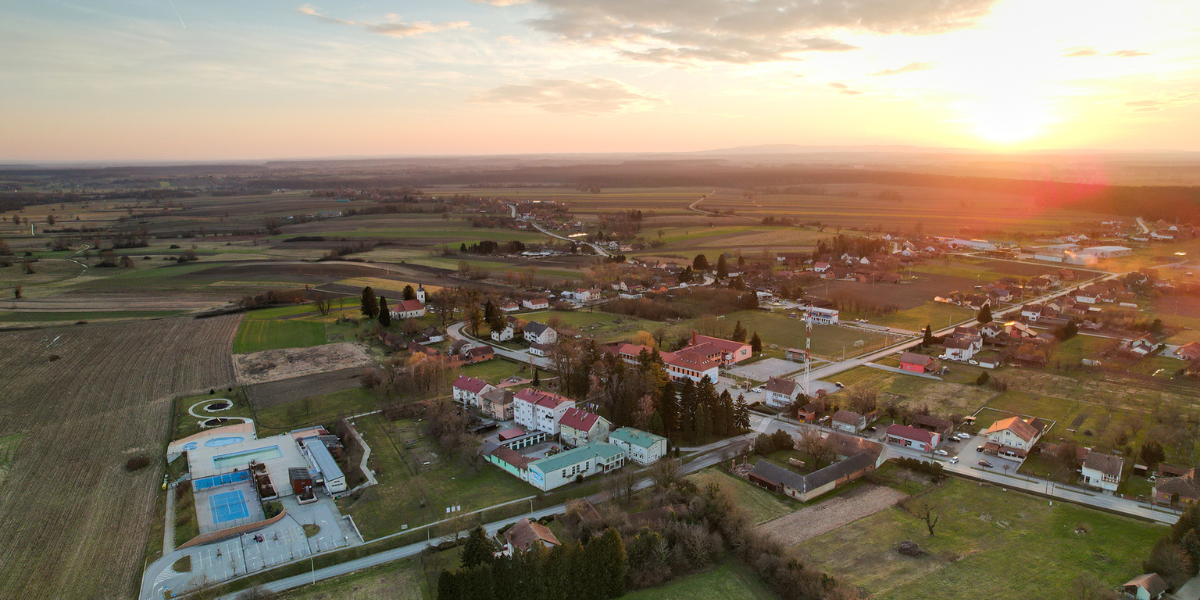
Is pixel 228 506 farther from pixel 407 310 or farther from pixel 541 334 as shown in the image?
pixel 407 310

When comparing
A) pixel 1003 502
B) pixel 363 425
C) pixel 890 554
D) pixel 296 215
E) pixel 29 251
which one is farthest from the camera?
pixel 296 215

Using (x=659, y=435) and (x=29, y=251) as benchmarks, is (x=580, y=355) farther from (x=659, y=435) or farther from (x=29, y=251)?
(x=29, y=251)

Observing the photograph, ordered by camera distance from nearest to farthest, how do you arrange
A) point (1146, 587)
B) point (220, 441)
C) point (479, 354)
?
point (1146, 587) → point (220, 441) → point (479, 354)

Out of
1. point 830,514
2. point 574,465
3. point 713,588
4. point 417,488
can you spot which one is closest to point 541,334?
point 574,465

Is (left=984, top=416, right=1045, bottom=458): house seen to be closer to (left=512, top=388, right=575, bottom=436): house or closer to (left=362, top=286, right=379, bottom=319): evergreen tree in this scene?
(left=512, top=388, right=575, bottom=436): house

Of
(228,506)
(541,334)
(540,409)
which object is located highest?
(541,334)

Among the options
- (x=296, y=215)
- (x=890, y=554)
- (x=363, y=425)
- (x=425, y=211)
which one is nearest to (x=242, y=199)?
(x=296, y=215)
